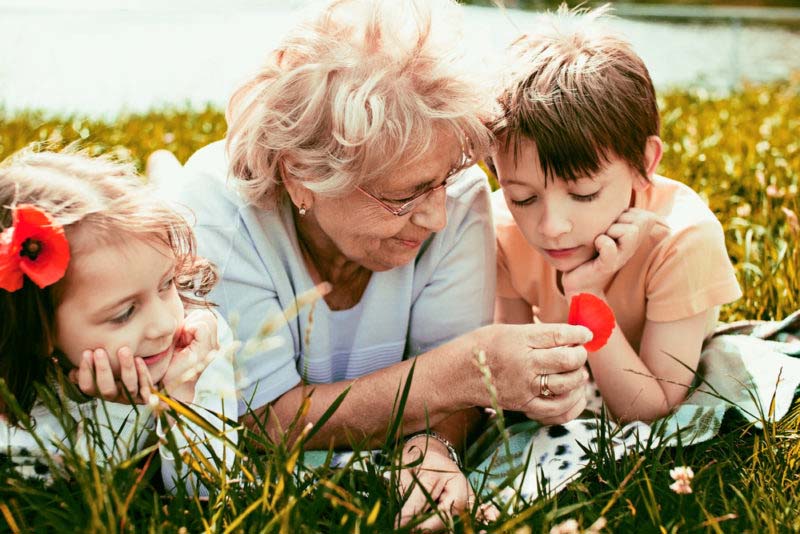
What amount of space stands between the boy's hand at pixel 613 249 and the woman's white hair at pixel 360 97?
467 millimetres

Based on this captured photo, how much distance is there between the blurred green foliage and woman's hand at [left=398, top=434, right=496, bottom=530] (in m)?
1.23

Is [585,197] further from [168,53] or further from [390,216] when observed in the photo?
[168,53]

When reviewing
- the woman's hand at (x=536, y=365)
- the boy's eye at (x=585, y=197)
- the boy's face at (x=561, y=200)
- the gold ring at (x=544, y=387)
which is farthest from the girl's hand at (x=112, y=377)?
the boy's eye at (x=585, y=197)

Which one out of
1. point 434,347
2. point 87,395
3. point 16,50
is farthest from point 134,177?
point 16,50

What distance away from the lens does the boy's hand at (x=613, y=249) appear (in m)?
2.55

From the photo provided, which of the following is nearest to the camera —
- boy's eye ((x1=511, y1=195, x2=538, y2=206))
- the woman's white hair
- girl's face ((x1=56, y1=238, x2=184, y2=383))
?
girl's face ((x1=56, y1=238, x2=184, y2=383))

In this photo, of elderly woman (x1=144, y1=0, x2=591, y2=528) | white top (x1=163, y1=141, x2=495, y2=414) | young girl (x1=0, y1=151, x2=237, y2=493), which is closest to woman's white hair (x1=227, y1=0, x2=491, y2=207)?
elderly woman (x1=144, y1=0, x2=591, y2=528)

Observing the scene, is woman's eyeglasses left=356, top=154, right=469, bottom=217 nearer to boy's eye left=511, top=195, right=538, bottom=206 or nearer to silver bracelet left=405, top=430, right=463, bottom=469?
boy's eye left=511, top=195, right=538, bottom=206

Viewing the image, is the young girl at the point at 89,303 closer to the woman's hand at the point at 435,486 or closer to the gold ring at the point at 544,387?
the woman's hand at the point at 435,486

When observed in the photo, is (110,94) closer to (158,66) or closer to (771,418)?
(158,66)

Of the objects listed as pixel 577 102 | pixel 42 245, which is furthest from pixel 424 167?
pixel 42 245

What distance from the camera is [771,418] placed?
7.62ft

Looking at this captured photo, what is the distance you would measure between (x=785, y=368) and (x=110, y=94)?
610 centimetres

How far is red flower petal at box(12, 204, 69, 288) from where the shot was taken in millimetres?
1859
